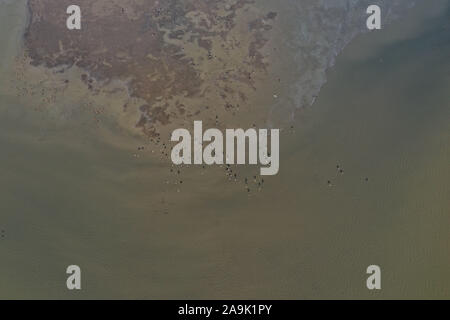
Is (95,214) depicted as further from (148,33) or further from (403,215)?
(403,215)

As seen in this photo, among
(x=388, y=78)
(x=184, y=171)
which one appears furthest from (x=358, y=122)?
(x=184, y=171)

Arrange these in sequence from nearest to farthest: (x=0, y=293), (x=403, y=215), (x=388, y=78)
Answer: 1. (x=0, y=293)
2. (x=403, y=215)
3. (x=388, y=78)

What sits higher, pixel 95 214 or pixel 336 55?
pixel 336 55

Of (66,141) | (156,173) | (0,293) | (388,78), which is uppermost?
(388,78)

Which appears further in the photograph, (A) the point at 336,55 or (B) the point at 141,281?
(A) the point at 336,55

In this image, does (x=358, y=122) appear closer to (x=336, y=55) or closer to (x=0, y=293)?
(x=336, y=55)

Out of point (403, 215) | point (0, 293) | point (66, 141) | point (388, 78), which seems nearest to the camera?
point (0, 293)

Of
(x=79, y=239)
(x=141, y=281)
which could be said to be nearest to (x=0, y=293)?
(x=79, y=239)
